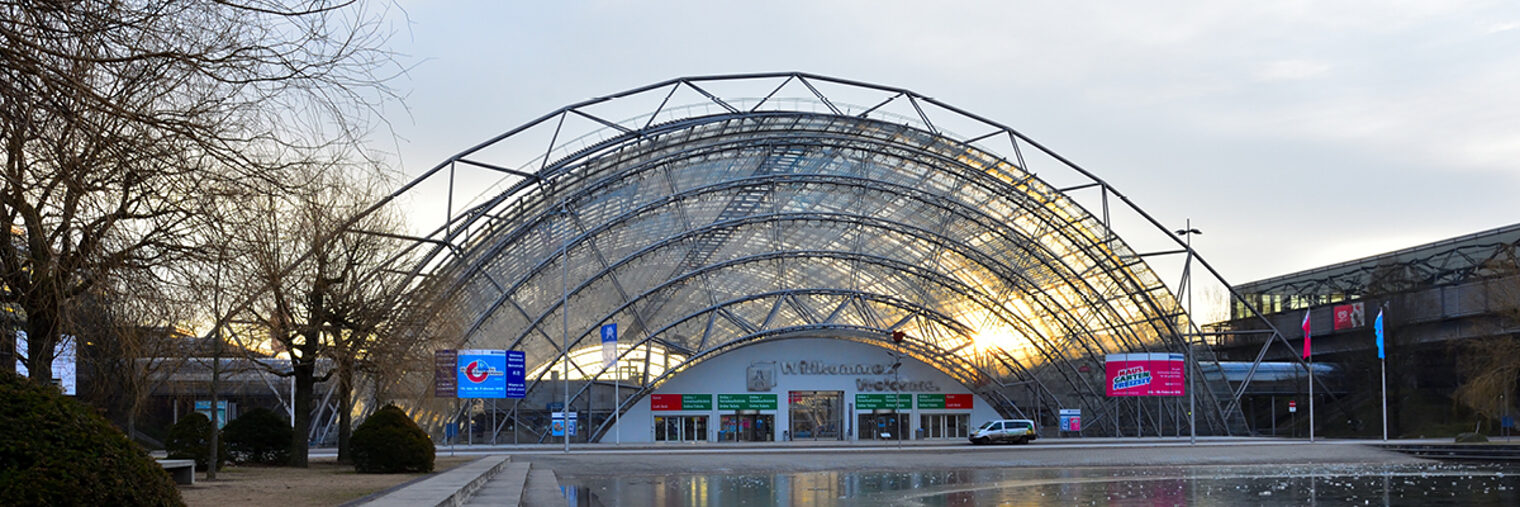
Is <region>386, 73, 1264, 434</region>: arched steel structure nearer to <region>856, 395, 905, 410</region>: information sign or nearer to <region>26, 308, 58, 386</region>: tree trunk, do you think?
<region>856, 395, 905, 410</region>: information sign

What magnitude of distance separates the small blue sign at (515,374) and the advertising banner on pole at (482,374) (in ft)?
1.66

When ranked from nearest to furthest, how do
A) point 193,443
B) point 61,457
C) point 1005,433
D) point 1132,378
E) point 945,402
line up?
1. point 61,457
2. point 193,443
3. point 1005,433
4. point 1132,378
5. point 945,402

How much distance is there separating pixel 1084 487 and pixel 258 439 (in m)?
23.4

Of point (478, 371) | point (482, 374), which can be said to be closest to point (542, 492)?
point (478, 371)

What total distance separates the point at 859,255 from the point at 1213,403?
25.2 meters

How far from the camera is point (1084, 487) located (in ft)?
99.9

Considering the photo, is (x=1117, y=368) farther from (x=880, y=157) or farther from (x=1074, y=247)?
(x=880, y=157)

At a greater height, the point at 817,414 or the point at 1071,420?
the point at 817,414

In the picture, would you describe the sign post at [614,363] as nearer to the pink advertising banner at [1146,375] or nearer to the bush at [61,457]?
the pink advertising banner at [1146,375]

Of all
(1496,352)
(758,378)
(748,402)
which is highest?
(1496,352)

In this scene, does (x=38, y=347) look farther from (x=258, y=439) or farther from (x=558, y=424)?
(x=558, y=424)

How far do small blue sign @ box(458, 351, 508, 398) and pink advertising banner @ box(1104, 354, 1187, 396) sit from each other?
35531mm

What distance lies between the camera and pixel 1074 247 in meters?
75.7

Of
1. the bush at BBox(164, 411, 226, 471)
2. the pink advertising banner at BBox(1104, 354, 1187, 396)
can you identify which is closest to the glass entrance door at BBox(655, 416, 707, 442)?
the pink advertising banner at BBox(1104, 354, 1187, 396)
